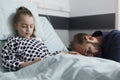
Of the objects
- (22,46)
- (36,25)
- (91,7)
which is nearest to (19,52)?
(22,46)

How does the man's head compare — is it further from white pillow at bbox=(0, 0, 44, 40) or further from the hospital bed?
white pillow at bbox=(0, 0, 44, 40)

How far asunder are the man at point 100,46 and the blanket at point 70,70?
0.86 feet

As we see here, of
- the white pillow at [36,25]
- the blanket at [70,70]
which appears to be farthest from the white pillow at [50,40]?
the blanket at [70,70]

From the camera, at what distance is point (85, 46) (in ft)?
4.24

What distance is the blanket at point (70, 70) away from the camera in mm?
837

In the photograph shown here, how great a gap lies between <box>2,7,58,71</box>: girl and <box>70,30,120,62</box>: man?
0.27m

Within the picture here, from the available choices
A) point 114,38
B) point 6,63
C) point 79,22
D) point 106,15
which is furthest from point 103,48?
point 79,22

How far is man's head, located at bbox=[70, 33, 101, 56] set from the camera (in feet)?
4.25

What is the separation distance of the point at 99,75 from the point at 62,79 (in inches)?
6.8

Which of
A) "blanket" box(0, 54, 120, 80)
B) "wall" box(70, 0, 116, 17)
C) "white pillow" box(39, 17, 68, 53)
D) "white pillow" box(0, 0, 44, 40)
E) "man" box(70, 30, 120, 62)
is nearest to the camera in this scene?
"blanket" box(0, 54, 120, 80)

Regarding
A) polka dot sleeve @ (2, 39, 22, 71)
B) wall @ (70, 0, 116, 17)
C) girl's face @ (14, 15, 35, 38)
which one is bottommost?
polka dot sleeve @ (2, 39, 22, 71)

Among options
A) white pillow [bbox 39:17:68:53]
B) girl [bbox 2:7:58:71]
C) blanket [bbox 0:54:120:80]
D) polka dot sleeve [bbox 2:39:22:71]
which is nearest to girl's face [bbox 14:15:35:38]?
girl [bbox 2:7:58:71]

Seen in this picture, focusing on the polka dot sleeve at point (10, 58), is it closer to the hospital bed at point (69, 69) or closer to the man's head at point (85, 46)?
the hospital bed at point (69, 69)

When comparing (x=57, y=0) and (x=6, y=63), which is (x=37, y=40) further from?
(x=57, y=0)
